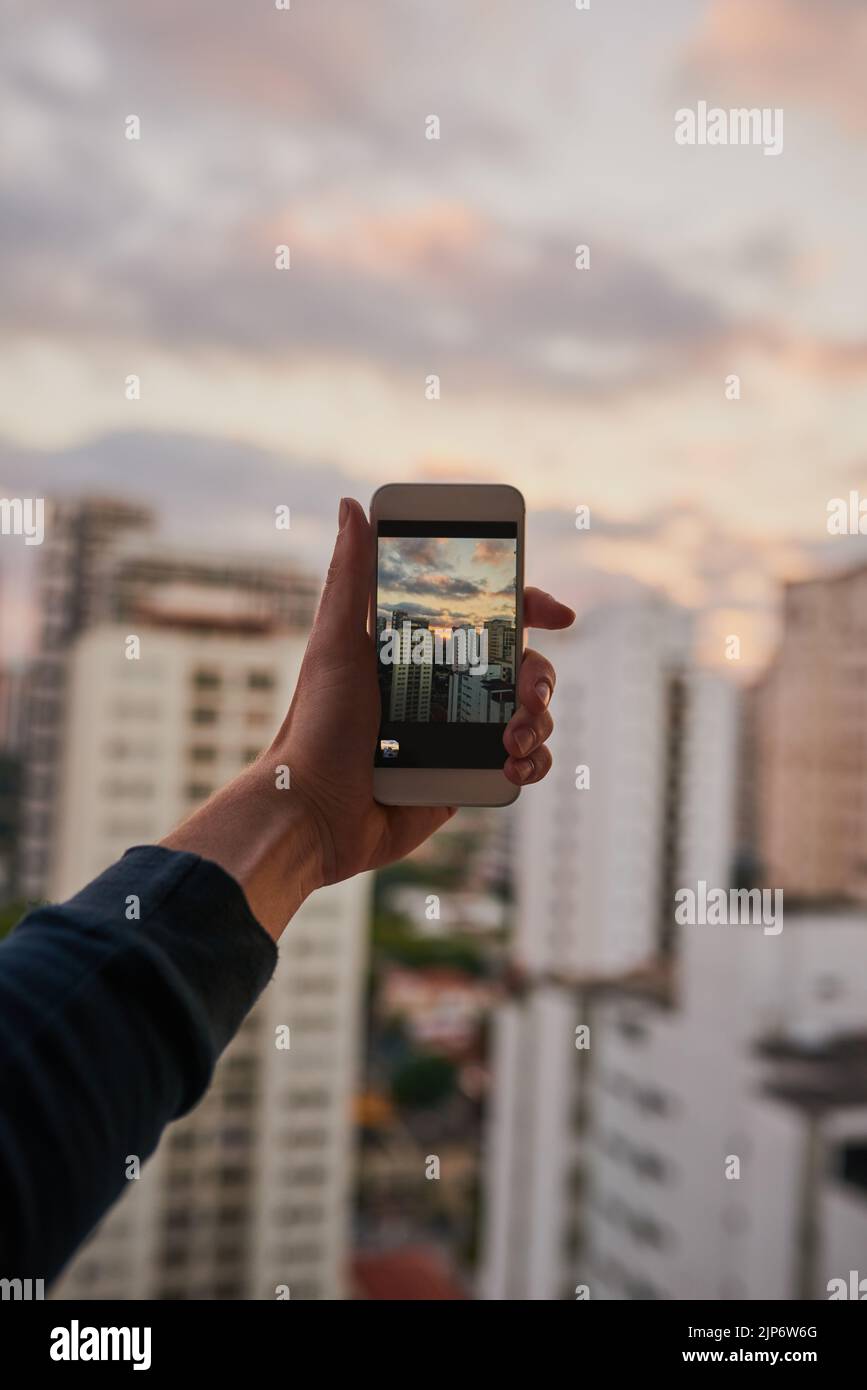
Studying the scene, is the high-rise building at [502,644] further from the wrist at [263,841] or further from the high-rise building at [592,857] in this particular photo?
the high-rise building at [592,857]

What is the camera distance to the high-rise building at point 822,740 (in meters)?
12.2

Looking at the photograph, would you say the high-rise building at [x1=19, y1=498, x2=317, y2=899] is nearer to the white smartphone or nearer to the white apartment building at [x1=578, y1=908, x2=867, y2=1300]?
the white apartment building at [x1=578, y1=908, x2=867, y2=1300]

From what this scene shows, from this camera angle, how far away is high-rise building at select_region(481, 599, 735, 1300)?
11.3m

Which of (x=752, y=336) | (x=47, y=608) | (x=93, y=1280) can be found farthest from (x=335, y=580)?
(x=93, y=1280)

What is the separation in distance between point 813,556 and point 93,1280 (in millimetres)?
9710

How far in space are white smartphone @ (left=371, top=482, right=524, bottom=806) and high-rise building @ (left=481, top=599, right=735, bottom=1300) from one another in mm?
10601

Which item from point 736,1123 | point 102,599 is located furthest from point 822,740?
point 102,599

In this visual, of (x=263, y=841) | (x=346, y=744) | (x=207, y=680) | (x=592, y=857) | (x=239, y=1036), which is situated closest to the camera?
(x=263, y=841)

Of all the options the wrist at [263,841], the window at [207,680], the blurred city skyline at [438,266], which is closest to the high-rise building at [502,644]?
the wrist at [263,841]

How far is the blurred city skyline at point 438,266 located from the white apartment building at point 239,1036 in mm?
1037

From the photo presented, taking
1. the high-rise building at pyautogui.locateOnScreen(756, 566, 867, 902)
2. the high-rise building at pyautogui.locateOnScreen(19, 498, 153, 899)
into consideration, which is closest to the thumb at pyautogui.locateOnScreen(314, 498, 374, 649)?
the high-rise building at pyautogui.locateOnScreen(19, 498, 153, 899)

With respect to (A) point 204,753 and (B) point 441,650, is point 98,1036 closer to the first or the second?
(B) point 441,650

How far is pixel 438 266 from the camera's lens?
10.8 m

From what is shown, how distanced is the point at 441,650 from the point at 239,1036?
8.24 m
